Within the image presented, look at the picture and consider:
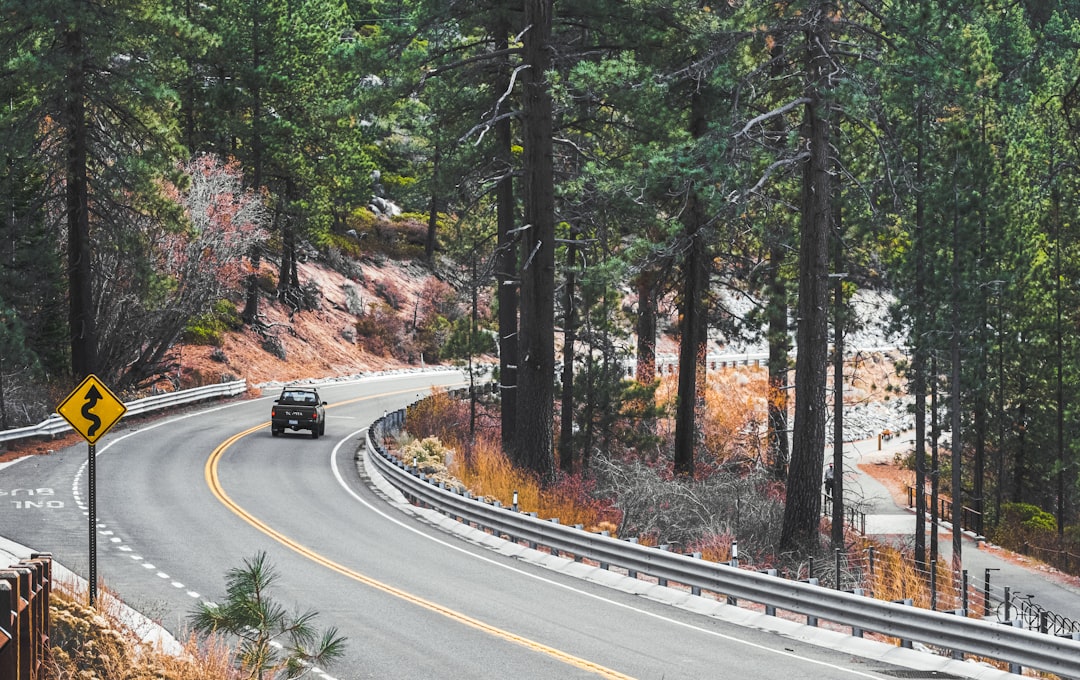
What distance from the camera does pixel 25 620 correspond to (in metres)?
8.77

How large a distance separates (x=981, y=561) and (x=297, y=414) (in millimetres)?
20971

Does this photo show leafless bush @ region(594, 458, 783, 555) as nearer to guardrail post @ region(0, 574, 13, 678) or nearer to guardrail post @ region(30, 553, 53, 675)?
guardrail post @ region(30, 553, 53, 675)

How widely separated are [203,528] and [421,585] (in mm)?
6035

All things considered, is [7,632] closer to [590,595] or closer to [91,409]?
[91,409]

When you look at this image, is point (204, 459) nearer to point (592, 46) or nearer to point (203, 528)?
point (203, 528)

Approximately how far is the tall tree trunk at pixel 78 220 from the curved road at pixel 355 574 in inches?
173

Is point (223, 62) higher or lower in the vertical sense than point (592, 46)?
A: higher

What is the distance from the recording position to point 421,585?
1695 cm

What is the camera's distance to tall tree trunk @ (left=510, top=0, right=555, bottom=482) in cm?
2556

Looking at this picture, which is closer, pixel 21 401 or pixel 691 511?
pixel 691 511

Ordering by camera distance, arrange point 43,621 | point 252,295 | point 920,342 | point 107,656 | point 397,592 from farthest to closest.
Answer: point 252,295, point 920,342, point 397,592, point 107,656, point 43,621

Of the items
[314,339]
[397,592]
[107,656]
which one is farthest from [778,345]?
[314,339]

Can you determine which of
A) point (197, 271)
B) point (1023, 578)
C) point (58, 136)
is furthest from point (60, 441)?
point (1023, 578)

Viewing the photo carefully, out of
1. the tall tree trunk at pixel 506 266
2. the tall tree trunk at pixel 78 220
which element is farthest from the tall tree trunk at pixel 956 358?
the tall tree trunk at pixel 78 220
